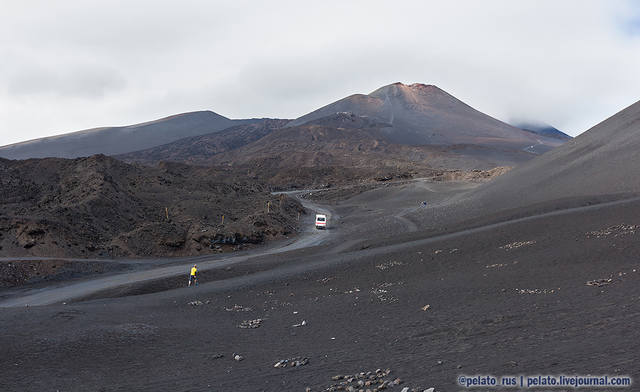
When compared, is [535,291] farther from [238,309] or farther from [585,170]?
[585,170]

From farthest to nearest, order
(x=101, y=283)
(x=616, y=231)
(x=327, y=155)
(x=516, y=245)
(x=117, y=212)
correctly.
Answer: (x=327, y=155), (x=117, y=212), (x=101, y=283), (x=516, y=245), (x=616, y=231)

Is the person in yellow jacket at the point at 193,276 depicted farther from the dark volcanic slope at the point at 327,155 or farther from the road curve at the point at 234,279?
the dark volcanic slope at the point at 327,155

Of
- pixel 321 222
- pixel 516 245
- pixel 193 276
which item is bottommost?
pixel 193 276

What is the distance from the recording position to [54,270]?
25.2m

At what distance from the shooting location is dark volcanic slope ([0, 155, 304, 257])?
29.9m

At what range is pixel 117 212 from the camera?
37.8 m

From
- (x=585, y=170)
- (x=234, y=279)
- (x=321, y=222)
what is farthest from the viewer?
(x=321, y=222)

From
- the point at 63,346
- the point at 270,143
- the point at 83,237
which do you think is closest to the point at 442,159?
the point at 270,143

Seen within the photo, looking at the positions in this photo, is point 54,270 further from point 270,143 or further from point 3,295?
point 270,143

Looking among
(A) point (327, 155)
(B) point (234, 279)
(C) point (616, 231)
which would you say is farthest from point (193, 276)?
(A) point (327, 155)

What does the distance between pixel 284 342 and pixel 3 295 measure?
54.9 ft

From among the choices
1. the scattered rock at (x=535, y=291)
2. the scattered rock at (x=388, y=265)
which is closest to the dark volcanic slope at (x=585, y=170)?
the scattered rock at (x=388, y=265)

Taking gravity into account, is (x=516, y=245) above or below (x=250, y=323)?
above

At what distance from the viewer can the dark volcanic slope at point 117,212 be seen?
1177 inches
